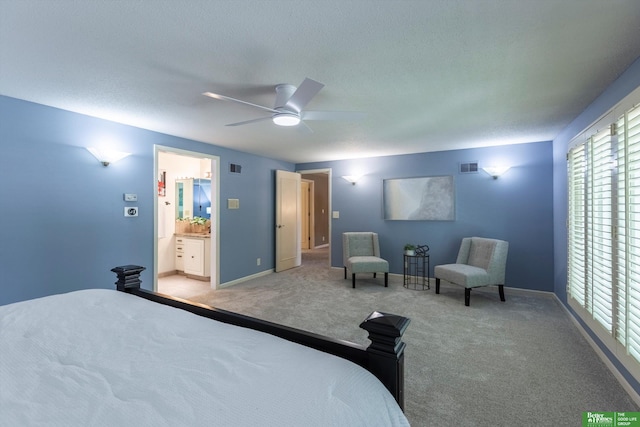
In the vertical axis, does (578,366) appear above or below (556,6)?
below

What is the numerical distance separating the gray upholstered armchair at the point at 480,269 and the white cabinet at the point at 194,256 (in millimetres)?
3829

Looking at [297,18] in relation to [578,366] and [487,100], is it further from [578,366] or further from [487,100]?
[578,366]

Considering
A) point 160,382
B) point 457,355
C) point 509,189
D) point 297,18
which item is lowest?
point 457,355

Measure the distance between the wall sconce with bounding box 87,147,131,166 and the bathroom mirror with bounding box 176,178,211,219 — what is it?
7.16 ft

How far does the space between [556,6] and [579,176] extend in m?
2.25

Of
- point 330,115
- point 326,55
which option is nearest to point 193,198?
point 330,115

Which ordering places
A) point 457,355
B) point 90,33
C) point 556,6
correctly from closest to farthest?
1. point 556,6
2. point 90,33
3. point 457,355

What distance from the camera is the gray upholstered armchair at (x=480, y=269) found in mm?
3816

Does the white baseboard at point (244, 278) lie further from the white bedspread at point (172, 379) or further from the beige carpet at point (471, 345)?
the white bedspread at point (172, 379)

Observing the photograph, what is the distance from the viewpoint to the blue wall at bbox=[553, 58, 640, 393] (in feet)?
6.76

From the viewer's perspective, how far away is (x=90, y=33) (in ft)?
5.47

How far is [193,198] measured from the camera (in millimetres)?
5527

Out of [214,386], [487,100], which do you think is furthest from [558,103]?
[214,386]

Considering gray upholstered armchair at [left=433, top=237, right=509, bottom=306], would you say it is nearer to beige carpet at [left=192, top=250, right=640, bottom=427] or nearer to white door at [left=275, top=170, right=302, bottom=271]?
beige carpet at [left=192, top=250, right=640, bottom=427]
